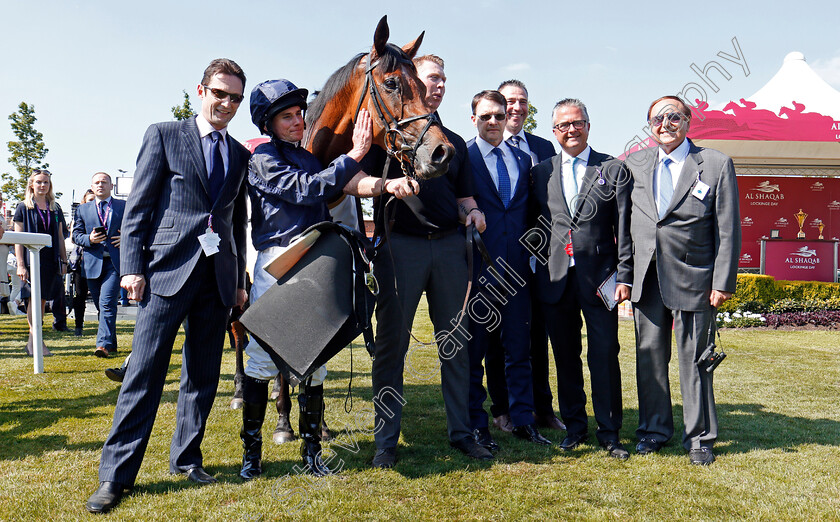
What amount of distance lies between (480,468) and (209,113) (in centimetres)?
244

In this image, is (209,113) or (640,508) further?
(209,113)

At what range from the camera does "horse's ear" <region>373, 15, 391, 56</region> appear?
2.99 meters

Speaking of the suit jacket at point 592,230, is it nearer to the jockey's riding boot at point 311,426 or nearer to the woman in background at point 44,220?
the jockey's riding boot at point 311,426

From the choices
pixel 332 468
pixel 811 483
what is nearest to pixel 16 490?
pixel 332 468

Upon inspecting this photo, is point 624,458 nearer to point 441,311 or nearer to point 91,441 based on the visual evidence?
point 441,311

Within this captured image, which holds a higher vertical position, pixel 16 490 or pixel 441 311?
pixel 441 311

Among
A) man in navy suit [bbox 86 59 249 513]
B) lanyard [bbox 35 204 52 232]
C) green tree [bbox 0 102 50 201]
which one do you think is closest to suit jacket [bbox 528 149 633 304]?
man in navy suit [bbox 86 59 249 513]

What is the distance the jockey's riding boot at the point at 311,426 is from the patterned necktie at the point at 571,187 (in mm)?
1998

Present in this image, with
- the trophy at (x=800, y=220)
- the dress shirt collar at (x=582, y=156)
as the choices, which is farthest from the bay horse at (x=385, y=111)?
the trophy at (x=800, y=220)

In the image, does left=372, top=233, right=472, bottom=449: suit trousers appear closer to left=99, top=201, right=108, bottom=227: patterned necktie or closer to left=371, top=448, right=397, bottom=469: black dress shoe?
left=371, top=448, right=397, bottom=469: black dress shoe

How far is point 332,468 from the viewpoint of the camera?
3.25 meters

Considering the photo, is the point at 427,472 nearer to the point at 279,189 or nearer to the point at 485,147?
the point at 279,189

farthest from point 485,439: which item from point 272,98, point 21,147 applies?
point 21,147

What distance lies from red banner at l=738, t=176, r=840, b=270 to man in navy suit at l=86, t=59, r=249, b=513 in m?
17.8
